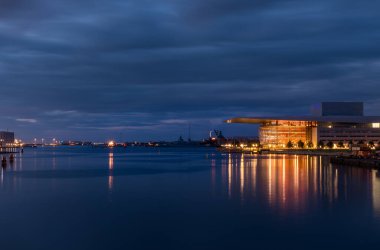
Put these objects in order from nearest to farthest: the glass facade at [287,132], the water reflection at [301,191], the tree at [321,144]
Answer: the water reflection at [301,191] < the tree at [321,144] < the glass facade at [287,132]

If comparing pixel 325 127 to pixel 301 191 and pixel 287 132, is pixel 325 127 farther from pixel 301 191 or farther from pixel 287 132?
pixel 301 191

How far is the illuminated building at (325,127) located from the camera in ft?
268

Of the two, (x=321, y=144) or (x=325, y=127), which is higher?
(x=325, y=127)

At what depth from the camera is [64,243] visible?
32.2 feet

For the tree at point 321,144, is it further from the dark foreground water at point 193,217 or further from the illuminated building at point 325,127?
the dark foreground water at point 193,217

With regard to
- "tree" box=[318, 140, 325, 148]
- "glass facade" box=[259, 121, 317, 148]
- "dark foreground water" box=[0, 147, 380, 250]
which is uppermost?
"glass facade" box=[259, 121, 317, 148]

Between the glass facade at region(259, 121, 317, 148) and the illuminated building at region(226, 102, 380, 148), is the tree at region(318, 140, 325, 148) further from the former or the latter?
the glass facade at region(259, 121, 317, 148)

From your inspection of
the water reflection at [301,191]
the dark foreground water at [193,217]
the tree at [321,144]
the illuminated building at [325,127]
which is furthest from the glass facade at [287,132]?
the dark foreground water at [193,217]

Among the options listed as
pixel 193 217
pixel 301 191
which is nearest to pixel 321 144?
pixel 301 191

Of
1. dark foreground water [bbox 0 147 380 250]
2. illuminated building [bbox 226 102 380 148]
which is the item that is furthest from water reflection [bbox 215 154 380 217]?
illuminated building [bbox 226 102 380 148]

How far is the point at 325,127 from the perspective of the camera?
8331 centimetres

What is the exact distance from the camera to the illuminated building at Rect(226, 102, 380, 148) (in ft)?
268

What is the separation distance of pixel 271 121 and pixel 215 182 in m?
70.0

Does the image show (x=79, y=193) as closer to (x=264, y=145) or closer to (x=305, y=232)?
(x=305, y=232)
